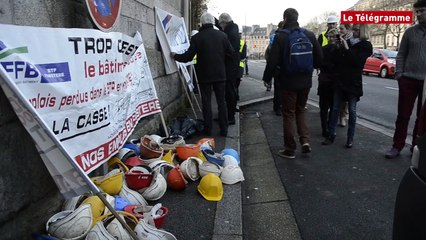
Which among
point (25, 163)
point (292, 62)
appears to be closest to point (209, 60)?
point (292, 62)

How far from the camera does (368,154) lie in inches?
227

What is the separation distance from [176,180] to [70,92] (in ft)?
5.25

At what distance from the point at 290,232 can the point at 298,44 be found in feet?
8.43

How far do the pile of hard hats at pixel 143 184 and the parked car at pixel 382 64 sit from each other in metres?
19.7

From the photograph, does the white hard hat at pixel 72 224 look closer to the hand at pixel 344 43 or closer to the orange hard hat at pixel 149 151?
the orange hard hat at pixel 149 151

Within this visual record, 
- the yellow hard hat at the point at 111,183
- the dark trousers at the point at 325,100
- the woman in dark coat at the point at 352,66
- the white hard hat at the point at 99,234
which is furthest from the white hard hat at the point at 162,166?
the dark trousers at the point at 325,100

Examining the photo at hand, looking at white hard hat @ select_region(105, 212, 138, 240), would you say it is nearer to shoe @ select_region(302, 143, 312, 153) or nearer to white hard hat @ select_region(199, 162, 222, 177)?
white hard hat @ select_region(199, 162, 222, 177)

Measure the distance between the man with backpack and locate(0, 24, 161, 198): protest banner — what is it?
2012 mm

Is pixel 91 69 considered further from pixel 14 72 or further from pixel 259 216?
pixel 259 216

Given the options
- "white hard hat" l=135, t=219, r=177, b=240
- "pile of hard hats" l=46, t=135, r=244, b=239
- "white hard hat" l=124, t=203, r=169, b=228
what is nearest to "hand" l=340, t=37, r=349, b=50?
"pile of hard hats" l=46, t=135, r=244, b=239

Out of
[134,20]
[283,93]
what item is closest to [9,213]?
[134,20]

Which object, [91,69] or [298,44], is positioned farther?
[298,44]

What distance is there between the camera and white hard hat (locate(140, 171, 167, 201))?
12.2 ft

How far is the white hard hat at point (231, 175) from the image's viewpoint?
172 inches
